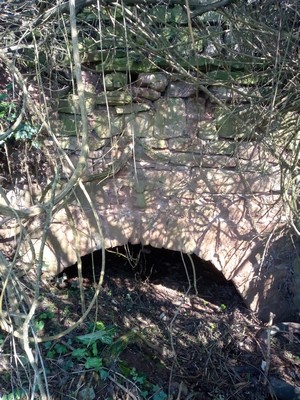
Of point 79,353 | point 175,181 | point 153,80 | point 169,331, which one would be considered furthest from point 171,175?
point 79,353

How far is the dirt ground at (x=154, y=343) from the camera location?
277 cm

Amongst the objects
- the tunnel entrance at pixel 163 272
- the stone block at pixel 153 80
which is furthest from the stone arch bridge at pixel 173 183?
the tunnel entrance at pixel 163 272

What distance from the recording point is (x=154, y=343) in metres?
3.21

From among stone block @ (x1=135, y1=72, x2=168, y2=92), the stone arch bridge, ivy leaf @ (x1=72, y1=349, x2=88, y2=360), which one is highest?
stone block @ (x1=135, y1=72, x2=168, y2=92)

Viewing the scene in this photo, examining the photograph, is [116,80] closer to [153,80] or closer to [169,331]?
[153,80]

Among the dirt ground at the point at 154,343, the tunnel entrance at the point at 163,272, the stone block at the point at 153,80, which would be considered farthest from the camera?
the tunnel entrance at the point at 163,272

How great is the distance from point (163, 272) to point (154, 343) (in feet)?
3.22

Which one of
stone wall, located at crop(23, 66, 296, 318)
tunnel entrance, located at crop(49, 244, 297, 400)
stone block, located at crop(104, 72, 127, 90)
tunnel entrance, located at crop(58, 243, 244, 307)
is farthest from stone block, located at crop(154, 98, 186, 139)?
tunnel entrance, located at crop(58, 243, 244, 307)

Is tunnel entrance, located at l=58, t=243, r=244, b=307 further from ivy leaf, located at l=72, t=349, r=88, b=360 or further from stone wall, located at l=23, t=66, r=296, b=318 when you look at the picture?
ivy leaf, located at l=72, t=349, r=88, b=360

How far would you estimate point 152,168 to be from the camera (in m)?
3.36

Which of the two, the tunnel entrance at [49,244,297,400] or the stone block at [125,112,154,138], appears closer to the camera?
the tunnel entrance at [49,244,297,400]

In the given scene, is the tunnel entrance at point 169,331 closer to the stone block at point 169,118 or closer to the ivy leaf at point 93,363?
the ivy leaf at point 93,363

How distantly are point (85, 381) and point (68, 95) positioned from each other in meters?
1.78

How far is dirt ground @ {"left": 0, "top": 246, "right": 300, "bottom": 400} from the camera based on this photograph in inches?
109
